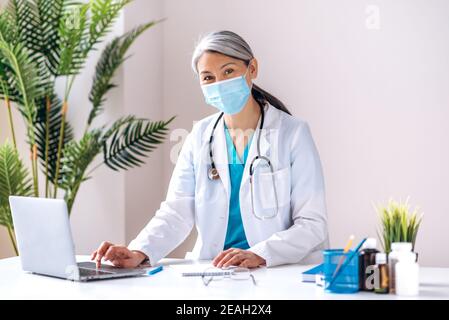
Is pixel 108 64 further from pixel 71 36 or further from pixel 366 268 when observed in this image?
pixel 366 268

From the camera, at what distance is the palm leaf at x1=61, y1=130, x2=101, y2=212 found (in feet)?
12.7

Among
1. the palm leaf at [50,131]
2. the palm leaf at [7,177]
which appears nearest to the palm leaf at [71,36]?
the palm leaf at [50,131]

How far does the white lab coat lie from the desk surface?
14.2 inches

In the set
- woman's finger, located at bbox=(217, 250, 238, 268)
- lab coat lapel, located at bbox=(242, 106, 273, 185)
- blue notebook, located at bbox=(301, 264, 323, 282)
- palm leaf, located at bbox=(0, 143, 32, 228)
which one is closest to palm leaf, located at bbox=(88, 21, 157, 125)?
palm leaf, located at bbox=(0, 143, 32, 228)

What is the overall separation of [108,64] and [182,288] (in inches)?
92.3

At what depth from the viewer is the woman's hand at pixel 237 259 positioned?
2210 mm

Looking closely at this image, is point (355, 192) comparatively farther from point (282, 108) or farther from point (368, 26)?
point (282, 108)

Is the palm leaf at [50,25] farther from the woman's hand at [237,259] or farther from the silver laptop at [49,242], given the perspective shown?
the woman's hand at [237,259]

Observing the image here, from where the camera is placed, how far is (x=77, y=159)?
12.6 ft

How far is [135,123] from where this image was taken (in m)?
4.23

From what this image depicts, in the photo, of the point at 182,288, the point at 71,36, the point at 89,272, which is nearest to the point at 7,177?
the point at 71,36

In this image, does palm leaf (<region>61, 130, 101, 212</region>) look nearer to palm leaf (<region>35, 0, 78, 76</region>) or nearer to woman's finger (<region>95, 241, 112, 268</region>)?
palm leaf (<region>35, 0, 78, 76</region>)

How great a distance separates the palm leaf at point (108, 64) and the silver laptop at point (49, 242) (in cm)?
192
